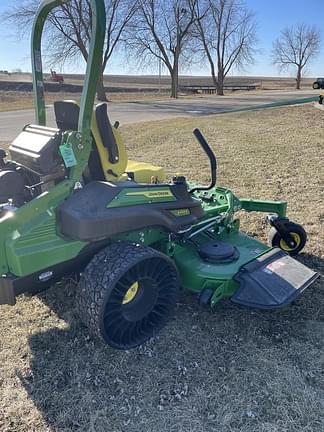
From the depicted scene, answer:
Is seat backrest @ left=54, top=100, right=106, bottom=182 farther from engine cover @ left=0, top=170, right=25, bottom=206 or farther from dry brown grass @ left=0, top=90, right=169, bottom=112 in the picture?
dry brown grass @ left=0, top=90, right=169, bottom=112

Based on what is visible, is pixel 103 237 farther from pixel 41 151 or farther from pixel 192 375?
Result: pixel 192 375

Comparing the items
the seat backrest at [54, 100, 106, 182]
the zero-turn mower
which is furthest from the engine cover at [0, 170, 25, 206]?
the seat backrest at [54, 100, 106, 182]

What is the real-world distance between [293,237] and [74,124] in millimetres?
2212

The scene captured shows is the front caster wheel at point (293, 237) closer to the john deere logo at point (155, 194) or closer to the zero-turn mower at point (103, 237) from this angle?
the zero-turn mower at point (103, 237)

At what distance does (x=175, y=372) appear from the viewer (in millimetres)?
2496

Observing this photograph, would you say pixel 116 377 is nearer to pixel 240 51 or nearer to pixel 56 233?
pixel 56 233

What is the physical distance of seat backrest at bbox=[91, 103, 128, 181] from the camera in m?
2.63

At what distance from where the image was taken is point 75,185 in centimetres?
252

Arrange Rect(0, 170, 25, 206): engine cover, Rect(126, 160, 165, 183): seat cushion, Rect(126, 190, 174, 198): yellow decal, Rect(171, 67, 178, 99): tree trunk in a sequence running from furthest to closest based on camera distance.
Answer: Rect(171, 67, 178, 99): tree trunk, Rect(126, 160, 165, 183): seat cushion, Rect(0, 170, 25, 206): engine cover, Rect(126, 190, 174, 198): yellow decal

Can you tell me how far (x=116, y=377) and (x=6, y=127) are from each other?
12.0 meters

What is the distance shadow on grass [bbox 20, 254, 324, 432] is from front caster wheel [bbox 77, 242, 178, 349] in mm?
146

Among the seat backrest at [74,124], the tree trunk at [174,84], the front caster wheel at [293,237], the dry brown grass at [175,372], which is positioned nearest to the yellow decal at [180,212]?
the seat backrest at [74,124]

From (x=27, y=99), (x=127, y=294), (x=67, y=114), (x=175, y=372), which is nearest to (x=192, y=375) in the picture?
(x=175, y=372)

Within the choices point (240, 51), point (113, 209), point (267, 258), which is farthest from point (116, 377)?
point (240, 51)
